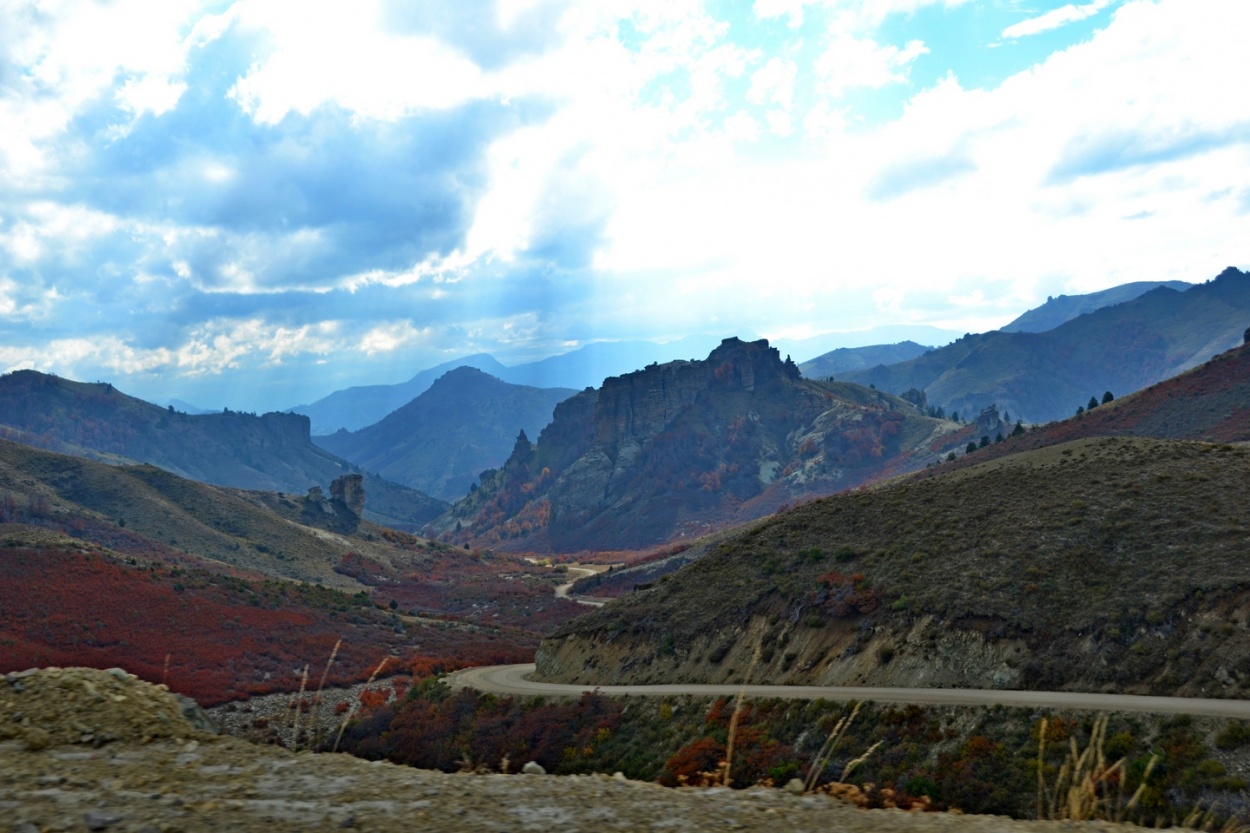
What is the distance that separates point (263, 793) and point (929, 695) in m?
29.9

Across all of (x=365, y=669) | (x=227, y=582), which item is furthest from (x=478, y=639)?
(x=227, y=582)

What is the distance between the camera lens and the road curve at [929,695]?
984 inches

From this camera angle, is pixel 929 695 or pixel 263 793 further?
pixel 929 695

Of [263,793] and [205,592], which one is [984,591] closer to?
[263,793]

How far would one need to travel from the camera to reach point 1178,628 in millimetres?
30984

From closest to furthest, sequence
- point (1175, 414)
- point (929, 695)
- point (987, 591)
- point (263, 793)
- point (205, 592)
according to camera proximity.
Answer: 1. point (263, 793)
2. point (929, 695)
3. point (987, 591)
4. point (205, 592)
5. point (1175, 414)

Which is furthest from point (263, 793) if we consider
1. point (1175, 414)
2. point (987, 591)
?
point (1175, 414)

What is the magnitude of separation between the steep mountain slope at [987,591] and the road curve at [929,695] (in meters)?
1.77

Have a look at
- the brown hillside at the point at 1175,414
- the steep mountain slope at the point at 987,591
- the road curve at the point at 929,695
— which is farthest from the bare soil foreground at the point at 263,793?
the brown hillside at the point at 1175,414

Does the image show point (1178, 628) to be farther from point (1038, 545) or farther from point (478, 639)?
point (478, 639)

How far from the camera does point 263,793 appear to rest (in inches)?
326

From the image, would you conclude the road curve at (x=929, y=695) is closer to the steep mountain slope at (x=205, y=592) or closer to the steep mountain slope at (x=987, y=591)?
the steep mountain slope at (x=987, y=591)

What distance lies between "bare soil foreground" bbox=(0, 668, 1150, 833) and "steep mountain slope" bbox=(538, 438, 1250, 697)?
2209 centimetres

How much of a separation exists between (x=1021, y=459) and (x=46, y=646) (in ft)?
260
